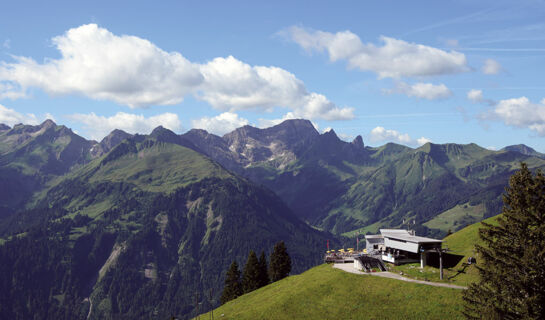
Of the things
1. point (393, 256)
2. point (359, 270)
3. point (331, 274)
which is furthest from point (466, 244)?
point (331, 274)

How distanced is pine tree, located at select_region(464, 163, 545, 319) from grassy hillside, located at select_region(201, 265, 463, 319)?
2257 cm

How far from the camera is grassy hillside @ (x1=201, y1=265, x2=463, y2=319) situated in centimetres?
5725

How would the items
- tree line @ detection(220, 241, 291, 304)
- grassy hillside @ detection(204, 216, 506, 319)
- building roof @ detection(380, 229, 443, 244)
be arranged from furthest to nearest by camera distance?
tree line @ detection(220, 241, 291, 304) → building roof @ detection(380, 229, 443, 244) → grassy hillside @ detection(204, 216, 506, 319)

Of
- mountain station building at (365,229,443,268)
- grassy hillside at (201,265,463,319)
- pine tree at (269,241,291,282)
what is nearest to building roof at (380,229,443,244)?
mountain station building at (365,229,443,268)

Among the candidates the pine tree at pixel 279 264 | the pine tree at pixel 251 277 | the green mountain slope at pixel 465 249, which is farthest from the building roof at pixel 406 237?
the pine tree at pixel 251 277

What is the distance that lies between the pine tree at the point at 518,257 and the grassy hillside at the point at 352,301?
74.0 feet

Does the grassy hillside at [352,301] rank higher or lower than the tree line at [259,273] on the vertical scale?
higher

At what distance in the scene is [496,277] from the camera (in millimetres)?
34156

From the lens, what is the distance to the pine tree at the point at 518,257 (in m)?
31.9

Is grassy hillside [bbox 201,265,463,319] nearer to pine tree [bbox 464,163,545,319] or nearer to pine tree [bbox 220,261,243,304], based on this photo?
pine tree [bbox 464,163,545,319]

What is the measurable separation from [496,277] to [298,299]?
3990 centimetres

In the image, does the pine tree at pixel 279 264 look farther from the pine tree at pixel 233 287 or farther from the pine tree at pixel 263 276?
the pine tree at pixel 233 287

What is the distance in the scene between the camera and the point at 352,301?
63.2 metres

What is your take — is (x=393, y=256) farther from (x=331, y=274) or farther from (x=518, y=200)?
(x=518, y=200)
